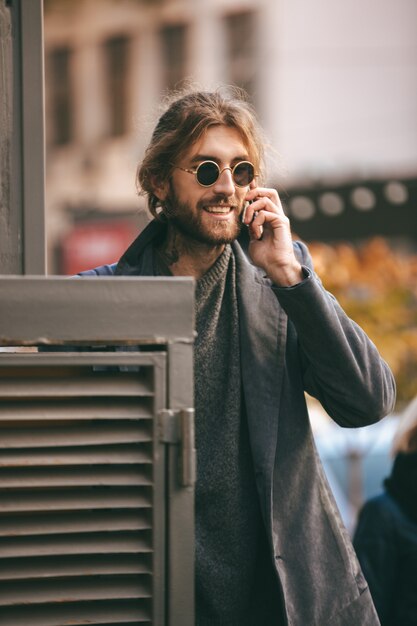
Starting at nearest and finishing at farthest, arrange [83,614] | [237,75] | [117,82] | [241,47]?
[83,614], [237,75], [241,47], [117,82]

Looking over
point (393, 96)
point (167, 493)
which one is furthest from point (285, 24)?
point (167, 493)

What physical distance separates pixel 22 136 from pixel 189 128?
0.47 m

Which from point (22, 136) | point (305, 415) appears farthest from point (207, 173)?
point (305, 415)

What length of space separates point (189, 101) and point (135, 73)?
666 inches

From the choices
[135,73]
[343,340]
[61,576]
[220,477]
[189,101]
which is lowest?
[61,576]

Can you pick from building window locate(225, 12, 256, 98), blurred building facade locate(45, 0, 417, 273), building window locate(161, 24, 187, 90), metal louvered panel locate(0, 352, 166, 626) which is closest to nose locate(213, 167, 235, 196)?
metal louvered panel locate(0, 352, 166, 626)

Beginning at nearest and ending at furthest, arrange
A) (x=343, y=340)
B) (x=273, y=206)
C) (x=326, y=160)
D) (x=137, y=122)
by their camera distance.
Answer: (x=343, y=340) < (x=273, y=206) < (x=137, y=122) < (x=326, y=160)

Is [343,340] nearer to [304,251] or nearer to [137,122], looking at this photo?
[304,251]

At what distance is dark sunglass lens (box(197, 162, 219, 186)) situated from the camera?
2324 mm

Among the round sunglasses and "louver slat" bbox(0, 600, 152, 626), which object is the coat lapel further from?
"louver slat" bbox(0, 600, 152, 626)

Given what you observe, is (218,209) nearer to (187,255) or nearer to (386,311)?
(187,255)

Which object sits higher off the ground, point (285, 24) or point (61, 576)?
point (285, 24)

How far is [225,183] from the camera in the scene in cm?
230

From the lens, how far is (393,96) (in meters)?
19.9
